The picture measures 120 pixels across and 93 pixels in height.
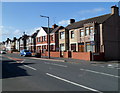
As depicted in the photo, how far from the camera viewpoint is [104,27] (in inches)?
1099

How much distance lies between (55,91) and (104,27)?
23.6 metres

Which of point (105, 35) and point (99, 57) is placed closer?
point (99, 57)

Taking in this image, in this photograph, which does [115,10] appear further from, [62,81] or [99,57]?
[62,81]

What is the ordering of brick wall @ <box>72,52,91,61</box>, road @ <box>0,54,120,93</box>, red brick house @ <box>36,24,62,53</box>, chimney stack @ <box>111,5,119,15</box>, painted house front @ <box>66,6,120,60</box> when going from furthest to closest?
red brick house @ <box>36,24,62,53</box>
chimney stack @ <box>111,5,119,15</box>
painted house front @ <box>66,6,120,60</box>
brick wall @ <box>72,52,91,61</box>
road @ <box>0,54,120,93</box>

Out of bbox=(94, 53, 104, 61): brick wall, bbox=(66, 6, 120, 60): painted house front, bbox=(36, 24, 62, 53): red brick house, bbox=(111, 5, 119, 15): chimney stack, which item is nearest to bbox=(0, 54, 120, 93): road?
bbox=(94, 53, 104, 61): brick wall

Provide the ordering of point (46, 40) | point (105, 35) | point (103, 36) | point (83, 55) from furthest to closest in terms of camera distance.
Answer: point (46, 40), point (105, 35), point (103, 36), point (83, 55)

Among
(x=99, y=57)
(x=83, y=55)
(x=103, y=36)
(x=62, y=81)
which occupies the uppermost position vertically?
(x=103, y=36)

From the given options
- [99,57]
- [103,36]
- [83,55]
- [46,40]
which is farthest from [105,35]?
[46,40]

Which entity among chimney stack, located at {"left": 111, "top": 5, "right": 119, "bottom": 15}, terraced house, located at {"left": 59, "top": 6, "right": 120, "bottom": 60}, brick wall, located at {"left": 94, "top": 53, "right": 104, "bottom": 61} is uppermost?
chimney stack, located at {"left": 111, "top": 5, "right": 119, "bottom": 15}

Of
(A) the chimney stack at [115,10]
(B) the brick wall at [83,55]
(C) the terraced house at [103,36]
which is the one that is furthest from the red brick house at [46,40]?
(A) the chimney stack at [115,10]

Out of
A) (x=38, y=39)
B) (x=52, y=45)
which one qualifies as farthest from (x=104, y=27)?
(x=38, y=39)

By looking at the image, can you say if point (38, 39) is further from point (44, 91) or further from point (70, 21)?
point (44, 91)

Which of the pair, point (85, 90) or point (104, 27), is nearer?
point (85, 90)

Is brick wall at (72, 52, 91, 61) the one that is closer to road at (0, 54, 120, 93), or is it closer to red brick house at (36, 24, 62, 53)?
red brick house at (36, 24, 62, 53)
